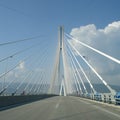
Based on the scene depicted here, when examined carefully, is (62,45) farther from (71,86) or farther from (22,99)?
(22,99)

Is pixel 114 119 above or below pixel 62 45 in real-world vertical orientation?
below

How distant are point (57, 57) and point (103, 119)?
49.8m

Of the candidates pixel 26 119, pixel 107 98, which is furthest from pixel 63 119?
pixel 107 98

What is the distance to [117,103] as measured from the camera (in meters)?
26.1

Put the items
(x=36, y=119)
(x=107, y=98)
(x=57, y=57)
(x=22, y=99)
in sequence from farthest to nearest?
(x=57, y=57) → (x=22, y=99) → (x=107, y=98) → (x=36, y=119)

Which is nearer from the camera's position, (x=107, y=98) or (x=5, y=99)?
(x=5, y=99)

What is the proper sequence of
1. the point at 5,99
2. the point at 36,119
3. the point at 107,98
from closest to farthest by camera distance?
the point at 36,119 < the point at 5,99 < the point at 107,98

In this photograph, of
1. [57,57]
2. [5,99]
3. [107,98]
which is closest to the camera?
[5,99]

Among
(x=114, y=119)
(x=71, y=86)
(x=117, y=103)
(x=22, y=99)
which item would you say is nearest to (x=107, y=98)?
(x=117, y=103)

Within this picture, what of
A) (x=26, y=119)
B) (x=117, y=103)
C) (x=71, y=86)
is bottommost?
(x=26, y=119)

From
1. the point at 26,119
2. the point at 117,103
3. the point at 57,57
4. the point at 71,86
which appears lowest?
the point at 26,119

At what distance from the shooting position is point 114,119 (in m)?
13.5

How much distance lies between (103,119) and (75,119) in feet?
4.33

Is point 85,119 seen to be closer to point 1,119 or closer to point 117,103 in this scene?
point 1,119
